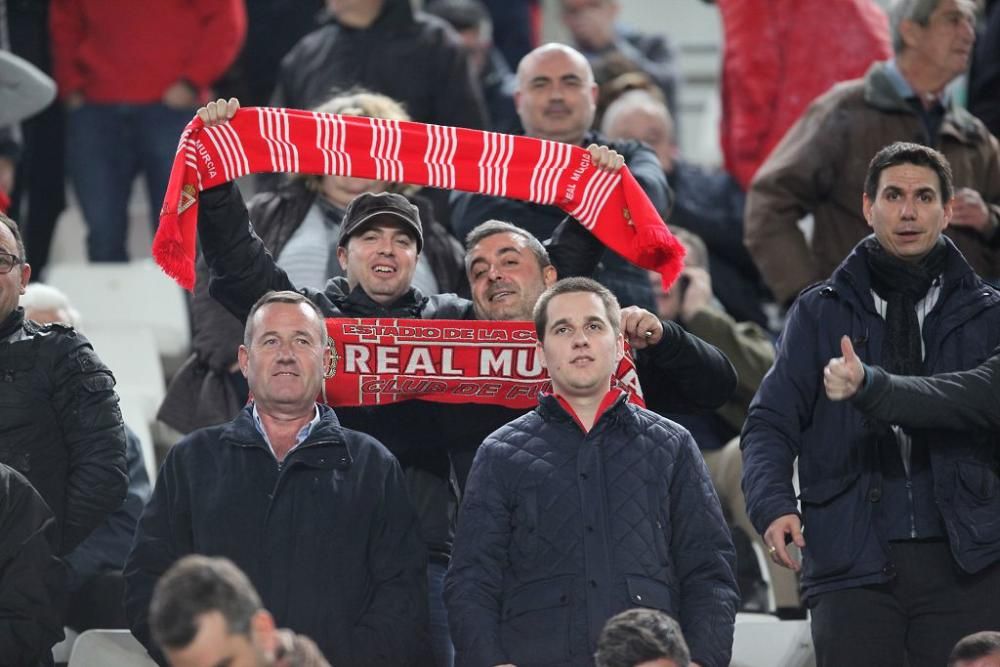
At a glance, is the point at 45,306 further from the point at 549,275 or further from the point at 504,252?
the point at 549,275

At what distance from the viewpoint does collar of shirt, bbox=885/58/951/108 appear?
27.0ft

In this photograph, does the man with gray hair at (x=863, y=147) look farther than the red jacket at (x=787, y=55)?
No

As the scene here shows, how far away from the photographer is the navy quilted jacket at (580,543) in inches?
224

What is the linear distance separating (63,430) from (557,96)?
2.45 metres

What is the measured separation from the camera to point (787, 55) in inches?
396

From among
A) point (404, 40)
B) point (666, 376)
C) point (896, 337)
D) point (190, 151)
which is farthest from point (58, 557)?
point (404, 40)

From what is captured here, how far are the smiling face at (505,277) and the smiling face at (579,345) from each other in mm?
683

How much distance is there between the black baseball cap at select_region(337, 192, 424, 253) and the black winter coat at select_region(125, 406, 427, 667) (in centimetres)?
100

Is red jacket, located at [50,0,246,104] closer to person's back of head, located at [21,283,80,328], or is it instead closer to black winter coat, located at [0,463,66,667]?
person's back of head, located at [21,283,80,328]

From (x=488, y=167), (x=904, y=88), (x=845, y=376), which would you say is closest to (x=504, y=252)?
(x=488, y=167)

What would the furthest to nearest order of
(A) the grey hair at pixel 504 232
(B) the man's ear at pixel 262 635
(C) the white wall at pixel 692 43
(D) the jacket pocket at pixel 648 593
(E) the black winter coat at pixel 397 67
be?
(C) the white wall at pixel 692 43 → (E) the black winter coat at pixel 397 67 → (A) the grey hair at pixel 504 232 → (D) the jacket pocket at pixel 648 593 → (B) the man's ear at pixel 262 635

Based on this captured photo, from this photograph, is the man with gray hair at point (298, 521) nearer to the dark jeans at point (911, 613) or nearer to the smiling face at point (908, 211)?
the dark jeans at point (911, 613)

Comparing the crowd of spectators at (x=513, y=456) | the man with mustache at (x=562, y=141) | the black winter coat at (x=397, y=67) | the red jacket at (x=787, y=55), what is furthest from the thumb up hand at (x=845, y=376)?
the red jacket at (x=787, y=55)

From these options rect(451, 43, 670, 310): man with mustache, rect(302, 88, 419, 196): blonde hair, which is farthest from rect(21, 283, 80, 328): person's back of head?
rect(451, 43, 670, 310): man with mustache
